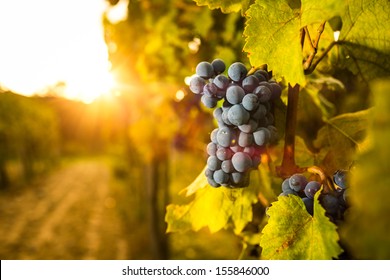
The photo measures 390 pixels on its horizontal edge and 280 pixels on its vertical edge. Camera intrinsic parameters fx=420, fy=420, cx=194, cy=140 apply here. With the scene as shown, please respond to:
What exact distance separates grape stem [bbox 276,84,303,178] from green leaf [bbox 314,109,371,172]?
0.17m

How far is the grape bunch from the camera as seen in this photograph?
1207 millimetres

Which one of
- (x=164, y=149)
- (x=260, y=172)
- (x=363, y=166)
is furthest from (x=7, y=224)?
(x=363, y=166)

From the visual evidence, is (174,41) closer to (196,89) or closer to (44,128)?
(196,89)

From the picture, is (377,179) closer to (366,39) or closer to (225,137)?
(225,137)

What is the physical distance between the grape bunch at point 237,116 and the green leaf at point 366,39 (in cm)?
29

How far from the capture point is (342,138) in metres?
1.46

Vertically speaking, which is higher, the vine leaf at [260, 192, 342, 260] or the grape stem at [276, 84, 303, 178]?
the grape stem at [276, 84, 303, 178]

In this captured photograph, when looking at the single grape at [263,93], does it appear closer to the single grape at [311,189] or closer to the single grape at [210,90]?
the single grape at [210,90]

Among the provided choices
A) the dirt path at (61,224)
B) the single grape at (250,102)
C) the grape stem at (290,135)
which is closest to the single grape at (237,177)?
the grape stem at (290,135)

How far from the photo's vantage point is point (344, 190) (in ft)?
3.71

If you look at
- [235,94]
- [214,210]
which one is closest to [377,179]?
[235,94]

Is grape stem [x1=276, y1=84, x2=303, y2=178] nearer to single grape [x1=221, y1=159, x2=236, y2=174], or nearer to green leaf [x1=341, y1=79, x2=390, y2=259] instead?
single grape [x1=221, y1=159, x2=236, y2=174]

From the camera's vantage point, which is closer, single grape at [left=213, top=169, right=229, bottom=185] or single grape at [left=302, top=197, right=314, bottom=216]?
single grape at [left=302, top=197, right=314, bottom=216]

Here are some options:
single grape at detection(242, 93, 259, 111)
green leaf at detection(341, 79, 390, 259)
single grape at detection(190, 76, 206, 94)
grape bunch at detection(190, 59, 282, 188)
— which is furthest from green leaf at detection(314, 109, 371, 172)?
green leaf at detection(341, 79, 390, 259)
